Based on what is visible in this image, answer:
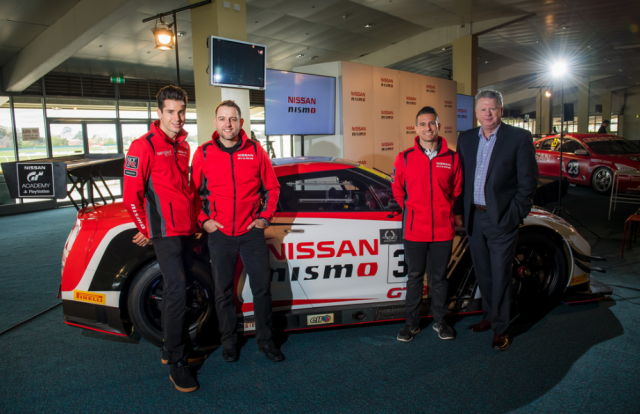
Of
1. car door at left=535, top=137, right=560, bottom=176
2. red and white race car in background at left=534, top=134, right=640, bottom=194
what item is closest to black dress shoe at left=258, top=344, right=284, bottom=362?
red and white race car in background at left=534, top=134, right=640, bottom=194

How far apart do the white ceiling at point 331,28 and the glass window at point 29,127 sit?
3.58ft

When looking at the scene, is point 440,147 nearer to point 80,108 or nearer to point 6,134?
point 6,134

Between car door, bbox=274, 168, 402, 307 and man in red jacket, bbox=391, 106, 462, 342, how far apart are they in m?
0.18

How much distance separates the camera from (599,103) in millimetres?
32281

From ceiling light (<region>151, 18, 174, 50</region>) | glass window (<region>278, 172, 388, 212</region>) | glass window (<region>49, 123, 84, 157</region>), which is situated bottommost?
glass window (<region>278, 172, 388, 212</region>)

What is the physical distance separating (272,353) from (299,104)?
424 cm

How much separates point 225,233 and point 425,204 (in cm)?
128

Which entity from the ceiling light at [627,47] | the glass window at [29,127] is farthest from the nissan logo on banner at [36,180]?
the ceiling light at [627,47]

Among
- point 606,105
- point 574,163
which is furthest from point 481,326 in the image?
point 606,105

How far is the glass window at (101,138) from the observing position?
441 inches

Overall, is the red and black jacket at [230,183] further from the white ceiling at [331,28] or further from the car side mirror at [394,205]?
the white ceiling at [331,28]

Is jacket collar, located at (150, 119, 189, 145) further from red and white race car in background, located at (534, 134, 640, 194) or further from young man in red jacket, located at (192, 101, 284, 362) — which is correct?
red and white race car in background, located at (534, 134, 640, 194)

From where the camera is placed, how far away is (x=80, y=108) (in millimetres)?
10789

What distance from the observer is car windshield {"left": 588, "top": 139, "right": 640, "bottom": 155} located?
31.2 feet
